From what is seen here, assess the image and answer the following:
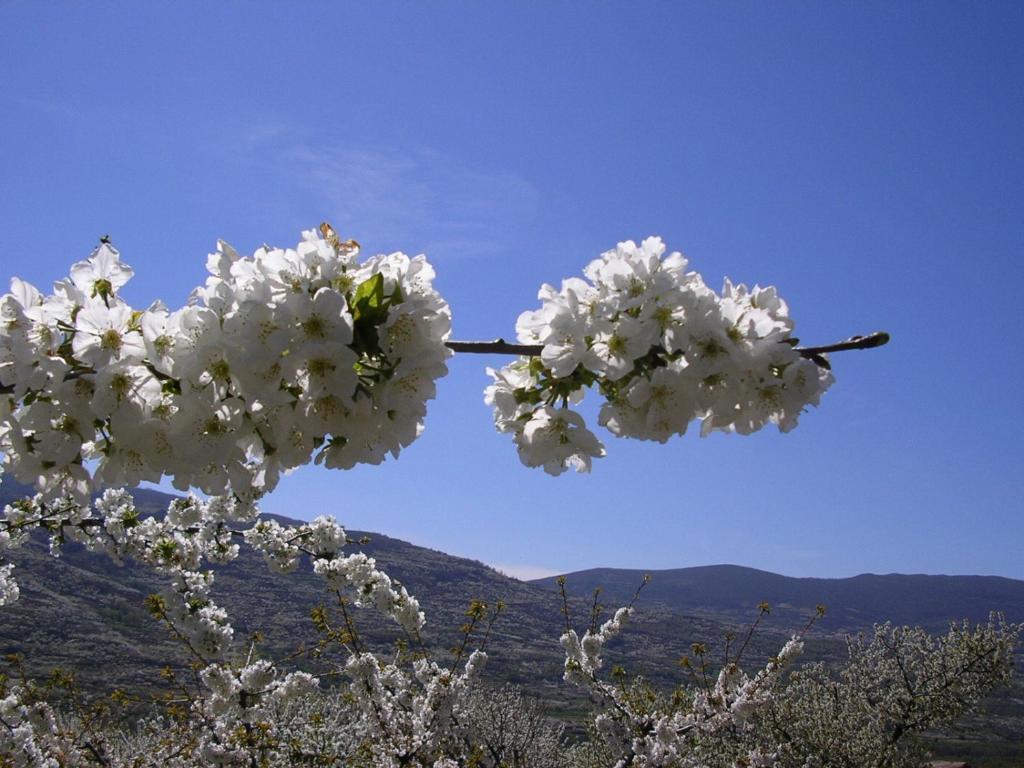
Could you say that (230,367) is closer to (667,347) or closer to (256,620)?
(667,347)

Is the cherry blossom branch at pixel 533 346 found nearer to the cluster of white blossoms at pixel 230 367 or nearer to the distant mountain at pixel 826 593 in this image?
the cluster of white blossoms at pixel 230 367

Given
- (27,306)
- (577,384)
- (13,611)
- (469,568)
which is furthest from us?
(469,568)

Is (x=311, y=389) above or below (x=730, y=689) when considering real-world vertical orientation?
above

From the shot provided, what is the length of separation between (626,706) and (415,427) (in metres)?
7.18

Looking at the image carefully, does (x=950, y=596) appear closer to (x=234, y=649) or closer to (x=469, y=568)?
(x=469, y=568)

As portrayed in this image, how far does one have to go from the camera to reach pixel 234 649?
250 inches

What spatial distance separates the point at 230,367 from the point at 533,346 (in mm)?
733

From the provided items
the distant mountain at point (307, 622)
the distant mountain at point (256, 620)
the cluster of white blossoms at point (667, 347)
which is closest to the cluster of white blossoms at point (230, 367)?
the cluster of white blossoms at point (667, 347)

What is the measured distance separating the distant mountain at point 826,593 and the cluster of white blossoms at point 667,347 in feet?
351

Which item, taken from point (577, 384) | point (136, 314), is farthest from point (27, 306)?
point (577, 384)

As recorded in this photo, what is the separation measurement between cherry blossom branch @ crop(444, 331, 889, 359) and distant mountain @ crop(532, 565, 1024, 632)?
351 feet

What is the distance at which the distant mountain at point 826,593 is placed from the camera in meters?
111

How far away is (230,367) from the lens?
1561 mm

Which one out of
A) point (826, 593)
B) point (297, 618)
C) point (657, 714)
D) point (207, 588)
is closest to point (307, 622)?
point (297, 618)
